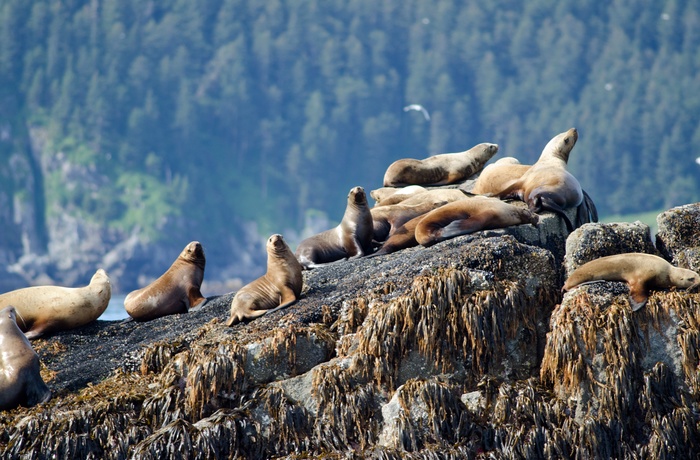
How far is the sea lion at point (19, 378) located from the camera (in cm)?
832

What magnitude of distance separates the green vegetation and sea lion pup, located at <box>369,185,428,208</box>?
235 ft

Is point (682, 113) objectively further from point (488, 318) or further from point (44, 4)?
point (488, 318)

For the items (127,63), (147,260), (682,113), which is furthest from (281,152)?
(682,113)

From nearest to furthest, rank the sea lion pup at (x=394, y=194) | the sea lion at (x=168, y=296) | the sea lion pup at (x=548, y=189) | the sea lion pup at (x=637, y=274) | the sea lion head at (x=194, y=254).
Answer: the sea lion pup at (x=637, y=274) → the sea lion at (x=168, y=296) → the sea lion pup at (x=548, y=189) → the sea lion head at (x=194, y=254) → the sea lion pup at (x=394, y=194)

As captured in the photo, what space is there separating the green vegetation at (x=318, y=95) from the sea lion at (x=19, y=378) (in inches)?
3021

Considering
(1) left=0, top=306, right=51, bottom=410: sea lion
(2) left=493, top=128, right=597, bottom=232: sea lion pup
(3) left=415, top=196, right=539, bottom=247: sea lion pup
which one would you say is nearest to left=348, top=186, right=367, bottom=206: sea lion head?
(3) left=415, top=196, right=539, bottom=247: sea lion pup

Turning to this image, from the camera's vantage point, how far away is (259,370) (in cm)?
823

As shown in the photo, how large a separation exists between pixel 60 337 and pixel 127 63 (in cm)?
10465

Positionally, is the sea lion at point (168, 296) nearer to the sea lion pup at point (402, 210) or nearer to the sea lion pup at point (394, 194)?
the sea lion pup at point (402, 210)

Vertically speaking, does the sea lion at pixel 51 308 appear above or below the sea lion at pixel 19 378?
above

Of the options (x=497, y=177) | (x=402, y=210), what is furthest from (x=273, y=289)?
(x=497, y=177)

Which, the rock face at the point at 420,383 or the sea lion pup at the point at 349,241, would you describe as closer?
the rock face at the point at 420,383

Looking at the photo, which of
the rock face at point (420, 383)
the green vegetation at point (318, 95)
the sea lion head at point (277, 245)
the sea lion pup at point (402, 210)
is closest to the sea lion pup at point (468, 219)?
the sea lion pup at point (402, 210)

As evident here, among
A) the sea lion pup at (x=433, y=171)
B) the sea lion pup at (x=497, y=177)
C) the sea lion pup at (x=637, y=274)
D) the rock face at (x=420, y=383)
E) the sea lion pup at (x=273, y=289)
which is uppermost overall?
the sea lion pup at (x=433, y=171)
